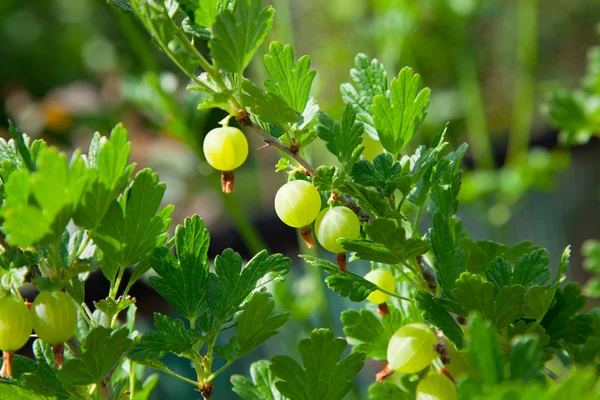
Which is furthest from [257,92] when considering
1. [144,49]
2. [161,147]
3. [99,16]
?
[99,16]

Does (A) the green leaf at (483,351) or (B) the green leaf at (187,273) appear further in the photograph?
(B) the green leaf at (187,273)

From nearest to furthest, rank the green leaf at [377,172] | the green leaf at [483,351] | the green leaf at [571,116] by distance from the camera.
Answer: the green leaf at [483,351] < the green leaf at [377,172] < the green leaf at [571,116]

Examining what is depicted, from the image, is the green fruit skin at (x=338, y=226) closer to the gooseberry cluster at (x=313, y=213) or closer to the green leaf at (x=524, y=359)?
the gooseberry cluster at (x=313, y=213)

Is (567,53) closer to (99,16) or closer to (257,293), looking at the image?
(99,16)

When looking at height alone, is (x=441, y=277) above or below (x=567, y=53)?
below

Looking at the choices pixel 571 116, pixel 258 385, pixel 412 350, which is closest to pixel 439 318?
pixel 412 350

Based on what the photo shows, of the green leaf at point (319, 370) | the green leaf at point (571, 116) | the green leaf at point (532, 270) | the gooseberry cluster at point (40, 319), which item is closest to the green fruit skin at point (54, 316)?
the gooseberry cluster at point (40, 319)
